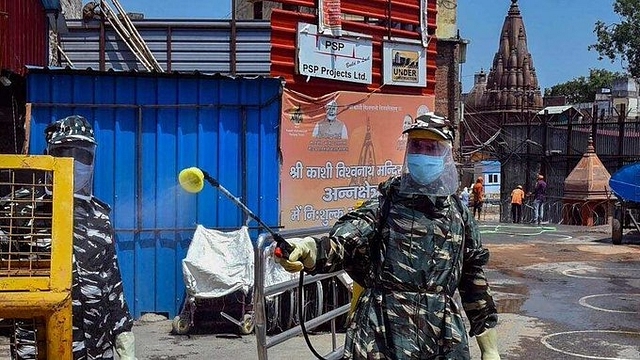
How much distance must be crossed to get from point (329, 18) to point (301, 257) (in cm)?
921

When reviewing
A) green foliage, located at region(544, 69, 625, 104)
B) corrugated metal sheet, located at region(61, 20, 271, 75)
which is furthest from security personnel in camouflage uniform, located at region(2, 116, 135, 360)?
green foliage, located at region(544, 69, 625, 104)

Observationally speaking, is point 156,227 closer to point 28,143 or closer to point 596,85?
point 28,143

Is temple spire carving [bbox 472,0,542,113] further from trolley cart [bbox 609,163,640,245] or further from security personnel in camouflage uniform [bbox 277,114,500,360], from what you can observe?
security personnel in camouflage uniform [bbox 277,114,500,360]

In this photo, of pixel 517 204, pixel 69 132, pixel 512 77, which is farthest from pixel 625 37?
pixel 69 132

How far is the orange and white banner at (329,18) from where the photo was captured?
39.4 ft

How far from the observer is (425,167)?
3.68 metres

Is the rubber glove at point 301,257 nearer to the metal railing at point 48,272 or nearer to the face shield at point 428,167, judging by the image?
the face shield at point 428,167

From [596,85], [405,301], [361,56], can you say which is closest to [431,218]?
[405,301]

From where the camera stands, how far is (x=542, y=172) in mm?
32594

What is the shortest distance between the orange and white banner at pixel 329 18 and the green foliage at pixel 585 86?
2378 inches

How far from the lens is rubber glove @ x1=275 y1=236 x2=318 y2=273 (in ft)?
10.8

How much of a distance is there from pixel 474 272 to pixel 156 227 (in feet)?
18.8

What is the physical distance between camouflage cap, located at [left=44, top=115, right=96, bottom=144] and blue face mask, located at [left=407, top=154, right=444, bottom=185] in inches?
66.1

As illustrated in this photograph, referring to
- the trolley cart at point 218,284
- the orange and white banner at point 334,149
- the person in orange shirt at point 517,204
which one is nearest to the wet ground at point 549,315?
the trolley cart at point 218,284
